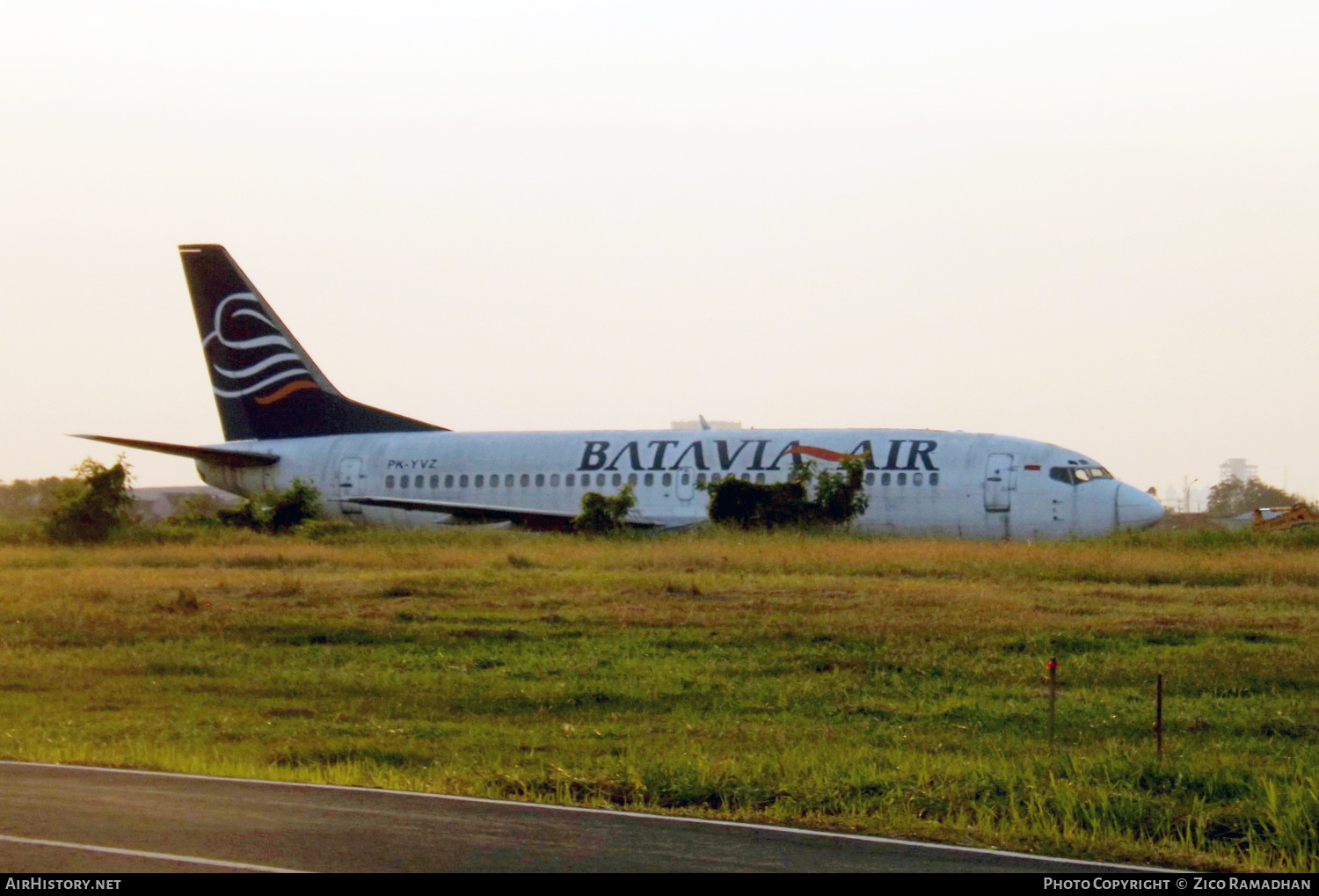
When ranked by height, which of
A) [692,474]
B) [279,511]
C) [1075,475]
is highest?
[1075,475]

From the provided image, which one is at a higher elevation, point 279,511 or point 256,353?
point 256,353

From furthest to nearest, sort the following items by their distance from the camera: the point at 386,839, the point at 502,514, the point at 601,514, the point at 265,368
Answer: the point at 265,368
the point at 502,514
the point at 601,514
the point at 386,839

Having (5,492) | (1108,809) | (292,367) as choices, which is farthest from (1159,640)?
(5,492)

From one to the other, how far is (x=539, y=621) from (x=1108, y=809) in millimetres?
12937

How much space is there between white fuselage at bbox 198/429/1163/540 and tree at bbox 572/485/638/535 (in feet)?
3.63

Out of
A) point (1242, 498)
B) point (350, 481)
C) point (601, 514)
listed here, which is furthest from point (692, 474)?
point (1242, 498)

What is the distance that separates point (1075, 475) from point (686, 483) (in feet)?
32.2

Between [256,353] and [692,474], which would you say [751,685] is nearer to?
[692,474]

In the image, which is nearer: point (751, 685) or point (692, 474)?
point (751, 685)

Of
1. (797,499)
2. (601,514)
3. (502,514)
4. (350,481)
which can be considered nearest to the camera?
(797,499)

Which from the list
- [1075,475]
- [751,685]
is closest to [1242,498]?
[1075,475]

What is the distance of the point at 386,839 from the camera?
8.97 meters

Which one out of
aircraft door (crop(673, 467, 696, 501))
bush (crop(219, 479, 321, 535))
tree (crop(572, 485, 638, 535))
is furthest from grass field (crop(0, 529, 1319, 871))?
bush (crop(219, 479, 321, 535))

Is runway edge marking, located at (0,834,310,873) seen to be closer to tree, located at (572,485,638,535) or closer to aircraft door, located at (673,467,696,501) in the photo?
tree, located at (572,485,638,535)
